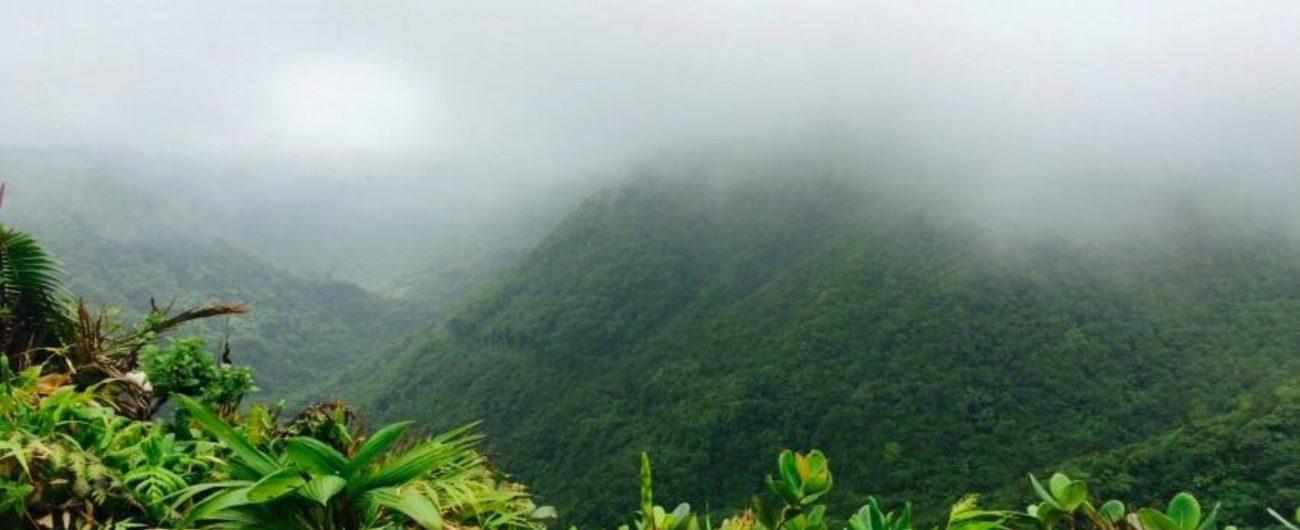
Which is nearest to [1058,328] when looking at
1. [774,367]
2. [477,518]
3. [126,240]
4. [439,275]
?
[774,367]

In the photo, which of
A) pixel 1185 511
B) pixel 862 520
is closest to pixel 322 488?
pixel 862 520

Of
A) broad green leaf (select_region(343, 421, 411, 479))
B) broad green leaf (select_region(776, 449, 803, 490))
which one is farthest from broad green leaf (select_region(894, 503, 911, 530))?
broad green leaf (select_region(343, 421, 411, 479))

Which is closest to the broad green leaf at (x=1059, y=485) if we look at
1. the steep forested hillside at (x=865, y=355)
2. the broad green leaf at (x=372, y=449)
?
the broad green leaf at (x=372, y=449)

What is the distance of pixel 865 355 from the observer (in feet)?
265

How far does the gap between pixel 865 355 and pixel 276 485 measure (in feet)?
269

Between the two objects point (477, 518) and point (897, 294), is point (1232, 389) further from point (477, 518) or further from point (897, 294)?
point (477, 518)

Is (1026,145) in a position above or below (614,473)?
above

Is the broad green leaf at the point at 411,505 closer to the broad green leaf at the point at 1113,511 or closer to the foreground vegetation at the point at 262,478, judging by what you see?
the foreground vegetation at the point at 262,478

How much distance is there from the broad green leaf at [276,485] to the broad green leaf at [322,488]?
0.03 m

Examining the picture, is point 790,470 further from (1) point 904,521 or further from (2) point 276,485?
(2) point 276,485

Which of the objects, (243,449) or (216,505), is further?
(243,449)

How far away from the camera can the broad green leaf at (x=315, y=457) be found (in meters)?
2.45

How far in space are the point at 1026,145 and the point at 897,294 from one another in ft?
197

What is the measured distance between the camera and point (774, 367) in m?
82.4
